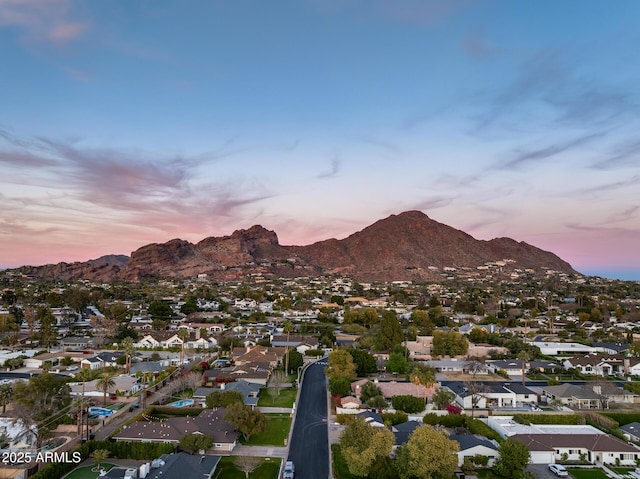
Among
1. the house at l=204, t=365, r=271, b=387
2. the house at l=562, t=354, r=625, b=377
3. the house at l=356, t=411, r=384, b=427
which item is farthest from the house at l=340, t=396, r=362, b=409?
the house at l=562, t=354, r=625, b=377

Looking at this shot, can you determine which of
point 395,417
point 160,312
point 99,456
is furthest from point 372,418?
point 160,312

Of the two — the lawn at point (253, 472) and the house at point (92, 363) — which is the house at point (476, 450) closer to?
the lawn at point (253, 472)

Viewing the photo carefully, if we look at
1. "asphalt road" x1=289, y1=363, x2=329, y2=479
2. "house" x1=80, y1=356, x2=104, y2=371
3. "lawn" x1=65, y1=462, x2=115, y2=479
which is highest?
"house" x1=80, y1=356, x2=104, y2=371

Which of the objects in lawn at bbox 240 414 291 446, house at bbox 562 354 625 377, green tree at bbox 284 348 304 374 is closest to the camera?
lawn at bbox 240 414 291 446

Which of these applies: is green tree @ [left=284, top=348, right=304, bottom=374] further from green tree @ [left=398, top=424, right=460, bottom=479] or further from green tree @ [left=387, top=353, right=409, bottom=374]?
green tree @ [left=398, top=424, right=460, bottom=479]

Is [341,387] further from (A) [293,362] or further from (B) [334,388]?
(A) [293,362]

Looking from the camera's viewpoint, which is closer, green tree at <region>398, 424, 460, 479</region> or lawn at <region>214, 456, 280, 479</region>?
green tree at <region>398, 424, 460, 479</region>
